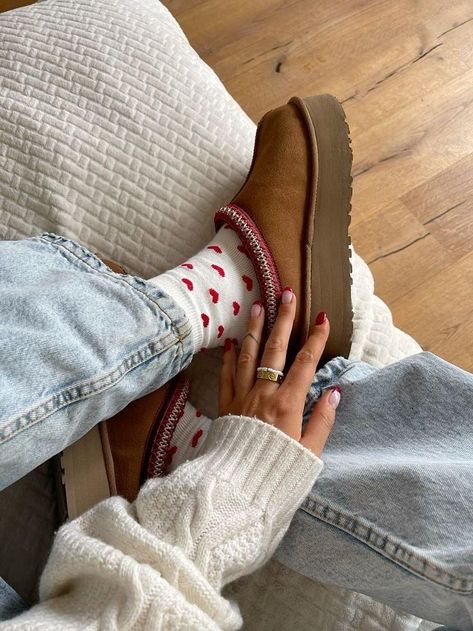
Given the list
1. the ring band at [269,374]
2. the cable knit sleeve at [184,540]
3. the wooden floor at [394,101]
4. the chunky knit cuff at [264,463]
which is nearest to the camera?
the cable knit sleeve at [184,540]

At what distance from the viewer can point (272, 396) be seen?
2.19 feet

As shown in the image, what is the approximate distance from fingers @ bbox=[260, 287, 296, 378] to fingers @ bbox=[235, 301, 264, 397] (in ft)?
0.04

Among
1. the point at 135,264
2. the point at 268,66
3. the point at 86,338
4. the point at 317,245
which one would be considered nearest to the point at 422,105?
the point at 268,66

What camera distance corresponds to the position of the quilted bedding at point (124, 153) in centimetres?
76

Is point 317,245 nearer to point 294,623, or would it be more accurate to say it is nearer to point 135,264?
point 135,264

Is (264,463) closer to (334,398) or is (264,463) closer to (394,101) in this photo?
(334,398)

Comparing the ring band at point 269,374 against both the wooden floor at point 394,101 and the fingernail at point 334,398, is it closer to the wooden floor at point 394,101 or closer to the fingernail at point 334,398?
the fingernail at point 334,398

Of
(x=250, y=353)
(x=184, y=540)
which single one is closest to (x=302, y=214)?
(x=250, y=353)

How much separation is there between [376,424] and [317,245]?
22 cm

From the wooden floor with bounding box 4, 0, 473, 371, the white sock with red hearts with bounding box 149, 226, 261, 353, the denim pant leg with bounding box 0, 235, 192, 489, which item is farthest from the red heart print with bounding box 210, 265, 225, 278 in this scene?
the wooden floor with bounding box 4, 0, 473, 371

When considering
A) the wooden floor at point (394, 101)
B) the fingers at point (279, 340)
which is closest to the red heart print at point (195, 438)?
the fingers at point (279, 340)

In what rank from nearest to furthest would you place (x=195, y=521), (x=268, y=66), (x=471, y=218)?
(x=195, y=521), (x=471, y=218), (x=268, y=66)

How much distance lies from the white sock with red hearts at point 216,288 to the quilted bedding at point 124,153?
43 mm

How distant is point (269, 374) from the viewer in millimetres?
688
